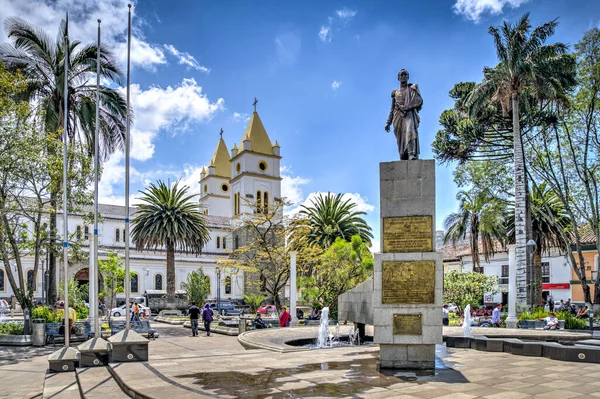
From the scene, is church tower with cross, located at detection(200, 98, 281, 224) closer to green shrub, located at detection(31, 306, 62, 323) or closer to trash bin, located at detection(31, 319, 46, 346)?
green shrub, located at detection(31, 306, 62, 323)

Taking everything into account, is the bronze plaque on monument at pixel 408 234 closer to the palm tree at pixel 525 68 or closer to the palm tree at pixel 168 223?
the palm tree at pixel 525 68

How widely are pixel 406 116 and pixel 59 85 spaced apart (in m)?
17.4

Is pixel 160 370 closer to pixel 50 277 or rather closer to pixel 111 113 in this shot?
pixel 50 277

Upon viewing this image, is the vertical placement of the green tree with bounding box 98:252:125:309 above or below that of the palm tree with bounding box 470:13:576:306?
below

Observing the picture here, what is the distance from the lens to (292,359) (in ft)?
35.9

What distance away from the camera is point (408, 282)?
9.56 m

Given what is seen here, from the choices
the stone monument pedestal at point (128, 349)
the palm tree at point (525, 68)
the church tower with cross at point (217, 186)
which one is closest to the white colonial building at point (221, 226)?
the church tower with cross at point (217, 186)

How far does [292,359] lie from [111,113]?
16.8 m

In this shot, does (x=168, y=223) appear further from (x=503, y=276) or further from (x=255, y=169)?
(x=503, y=276)

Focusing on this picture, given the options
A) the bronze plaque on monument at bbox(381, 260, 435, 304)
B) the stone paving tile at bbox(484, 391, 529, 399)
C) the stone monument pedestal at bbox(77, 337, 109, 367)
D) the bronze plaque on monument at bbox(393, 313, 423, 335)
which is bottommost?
the stone monument pedestal at bbox(77, 337, 109, 367)

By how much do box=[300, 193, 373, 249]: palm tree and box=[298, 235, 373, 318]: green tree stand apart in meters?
13.5

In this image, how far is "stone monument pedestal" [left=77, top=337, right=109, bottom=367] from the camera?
34.2 feet

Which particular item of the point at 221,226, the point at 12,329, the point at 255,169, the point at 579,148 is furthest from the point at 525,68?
the point at 221,226

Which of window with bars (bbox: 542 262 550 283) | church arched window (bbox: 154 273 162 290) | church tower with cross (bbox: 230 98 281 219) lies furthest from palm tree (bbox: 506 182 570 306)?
church arched window (bbox: 154 273 162 290)
